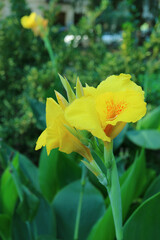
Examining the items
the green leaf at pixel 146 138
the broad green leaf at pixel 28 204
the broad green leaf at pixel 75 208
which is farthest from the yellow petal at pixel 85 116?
the green leaf at pixel 146 138

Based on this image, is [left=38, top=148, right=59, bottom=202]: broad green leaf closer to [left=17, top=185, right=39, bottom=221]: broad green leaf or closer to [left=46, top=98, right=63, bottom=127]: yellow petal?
[left=17, top=185, right=39, bottom=221]: broad green leaf

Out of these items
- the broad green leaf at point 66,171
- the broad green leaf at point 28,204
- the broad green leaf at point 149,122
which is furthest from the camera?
the broad green leaf at point 149,122

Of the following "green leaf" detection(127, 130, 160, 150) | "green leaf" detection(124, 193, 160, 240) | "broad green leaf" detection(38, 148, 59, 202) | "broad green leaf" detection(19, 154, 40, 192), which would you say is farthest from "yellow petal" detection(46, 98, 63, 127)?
"green leaf" detection(127, 130, 160, 150)

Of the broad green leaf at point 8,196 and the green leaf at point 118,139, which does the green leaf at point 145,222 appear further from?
the green leaf at point 118,139

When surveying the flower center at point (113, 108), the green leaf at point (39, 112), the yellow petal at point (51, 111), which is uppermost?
the yellow petal at point (51, 111)

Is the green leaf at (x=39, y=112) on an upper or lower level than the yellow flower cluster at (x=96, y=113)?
lower

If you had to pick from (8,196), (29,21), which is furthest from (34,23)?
(8,196)

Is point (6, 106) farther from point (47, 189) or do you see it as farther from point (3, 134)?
point (47, 189)

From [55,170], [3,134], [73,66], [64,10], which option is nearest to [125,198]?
[55,170]
